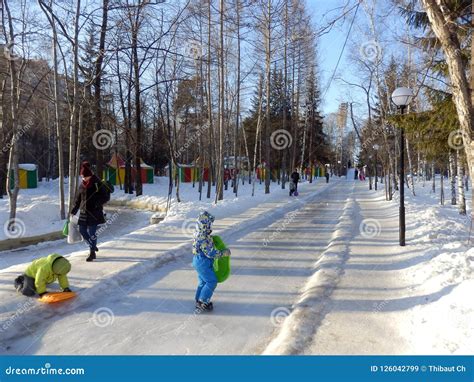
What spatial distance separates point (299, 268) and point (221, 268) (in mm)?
2563

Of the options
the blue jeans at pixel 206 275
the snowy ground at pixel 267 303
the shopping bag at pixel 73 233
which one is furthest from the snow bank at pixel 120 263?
the blue jeans at pixel 206 275

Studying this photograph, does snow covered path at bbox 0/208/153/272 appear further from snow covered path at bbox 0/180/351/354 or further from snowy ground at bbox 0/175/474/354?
snow covered path at bbox 0/180/351/354

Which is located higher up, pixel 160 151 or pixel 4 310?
pixel 160 151

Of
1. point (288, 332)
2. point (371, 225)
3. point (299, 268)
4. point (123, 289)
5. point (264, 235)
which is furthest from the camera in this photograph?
point (371, 225)

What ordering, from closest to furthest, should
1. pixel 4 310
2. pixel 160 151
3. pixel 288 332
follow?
pixel 288 332 → pixel 4 310 → pixel 160 151

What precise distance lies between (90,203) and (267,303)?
154 inches

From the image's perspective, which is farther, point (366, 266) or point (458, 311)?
point (366, 266)

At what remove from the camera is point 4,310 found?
185 inches

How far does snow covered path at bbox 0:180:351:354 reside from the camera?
13.1 feet

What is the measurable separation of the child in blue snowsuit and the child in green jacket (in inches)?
75.1

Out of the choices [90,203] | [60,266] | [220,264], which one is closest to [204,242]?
[220,264]
